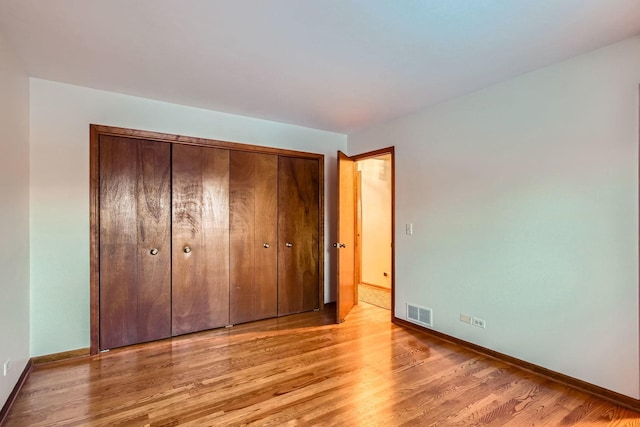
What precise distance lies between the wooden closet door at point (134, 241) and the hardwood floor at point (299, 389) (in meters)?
0.24

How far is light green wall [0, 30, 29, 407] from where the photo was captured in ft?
6.61

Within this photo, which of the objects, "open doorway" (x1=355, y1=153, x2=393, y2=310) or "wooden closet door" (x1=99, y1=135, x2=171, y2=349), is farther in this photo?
"open doorway" (x1=355, y1=153, x2=393, y2=310)

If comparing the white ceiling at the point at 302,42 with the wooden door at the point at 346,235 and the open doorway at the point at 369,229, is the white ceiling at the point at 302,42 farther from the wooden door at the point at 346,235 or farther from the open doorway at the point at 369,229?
the open doorway at the point at 369,229

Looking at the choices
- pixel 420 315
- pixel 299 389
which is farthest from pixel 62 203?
pixel 420 315

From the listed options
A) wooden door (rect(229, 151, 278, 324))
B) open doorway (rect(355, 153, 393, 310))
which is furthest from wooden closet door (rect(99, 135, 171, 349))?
open doorway (rect(355, 153, 393, 310))

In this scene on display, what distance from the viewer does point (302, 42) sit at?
2.14 m

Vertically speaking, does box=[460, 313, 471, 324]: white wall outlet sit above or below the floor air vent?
above

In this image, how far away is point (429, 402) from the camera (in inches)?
86.2

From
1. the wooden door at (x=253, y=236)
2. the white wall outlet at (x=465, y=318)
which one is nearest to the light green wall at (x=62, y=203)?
the wooden door at (x=253, y=236)

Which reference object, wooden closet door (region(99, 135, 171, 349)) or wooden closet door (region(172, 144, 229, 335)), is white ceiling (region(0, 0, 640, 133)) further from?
wooden closet door (region(172, 144, 229, 335))

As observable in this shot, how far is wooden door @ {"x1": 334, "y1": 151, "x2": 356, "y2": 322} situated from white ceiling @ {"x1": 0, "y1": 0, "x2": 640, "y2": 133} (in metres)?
1.16

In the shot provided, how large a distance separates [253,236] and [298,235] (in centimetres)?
61

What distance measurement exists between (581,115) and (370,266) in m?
3.66

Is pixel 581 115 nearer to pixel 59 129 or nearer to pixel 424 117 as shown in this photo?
pixel 424 117
